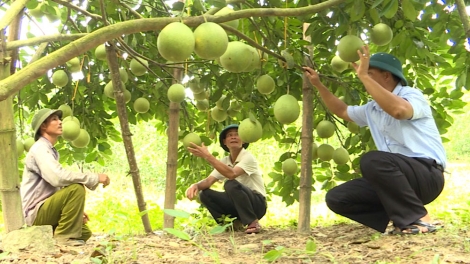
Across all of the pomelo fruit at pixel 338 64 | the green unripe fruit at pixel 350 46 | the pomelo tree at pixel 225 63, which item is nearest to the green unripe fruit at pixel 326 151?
the pomelo tree at pixel 225 63

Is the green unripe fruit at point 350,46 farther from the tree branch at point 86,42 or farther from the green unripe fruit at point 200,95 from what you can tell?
the green unripe fruit at point 200,95

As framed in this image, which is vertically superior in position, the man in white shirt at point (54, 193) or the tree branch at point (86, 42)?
the tree branch at point (86, 42)

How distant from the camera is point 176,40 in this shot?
5.73ft

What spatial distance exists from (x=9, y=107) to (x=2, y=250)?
2.17 ft

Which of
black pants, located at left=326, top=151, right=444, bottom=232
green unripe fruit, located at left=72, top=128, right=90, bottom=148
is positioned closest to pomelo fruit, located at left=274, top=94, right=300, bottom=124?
black pants, located at left=326, top=151, right=444, bottom=232

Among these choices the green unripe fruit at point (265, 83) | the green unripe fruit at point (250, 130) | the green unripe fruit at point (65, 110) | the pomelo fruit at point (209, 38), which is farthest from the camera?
the green unripe fruit at point (65, 110)

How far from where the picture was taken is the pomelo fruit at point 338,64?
3.35 m

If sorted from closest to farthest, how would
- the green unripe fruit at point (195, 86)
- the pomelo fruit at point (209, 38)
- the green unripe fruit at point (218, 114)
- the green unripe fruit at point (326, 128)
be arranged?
the pomelo fruit at point (209, 38), the green unripe fruit at point (326, 128), the green unripe fruit at point (195, 86), the green unripe fruit at point (218, 114)

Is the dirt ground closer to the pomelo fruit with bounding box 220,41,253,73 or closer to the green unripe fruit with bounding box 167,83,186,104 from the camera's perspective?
the pomelo fruit with bounding box 220,41,253,73

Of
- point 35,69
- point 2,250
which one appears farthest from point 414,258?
point 2,250

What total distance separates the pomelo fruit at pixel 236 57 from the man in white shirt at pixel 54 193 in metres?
1.32

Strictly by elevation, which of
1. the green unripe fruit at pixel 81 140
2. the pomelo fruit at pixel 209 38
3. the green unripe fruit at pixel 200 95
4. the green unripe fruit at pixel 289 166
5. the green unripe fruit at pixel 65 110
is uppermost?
the green unripe fruit at pixel 200 95

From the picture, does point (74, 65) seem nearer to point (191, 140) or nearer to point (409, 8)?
point (191, 140)

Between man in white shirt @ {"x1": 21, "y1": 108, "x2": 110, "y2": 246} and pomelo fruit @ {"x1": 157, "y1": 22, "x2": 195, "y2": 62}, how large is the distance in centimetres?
166
